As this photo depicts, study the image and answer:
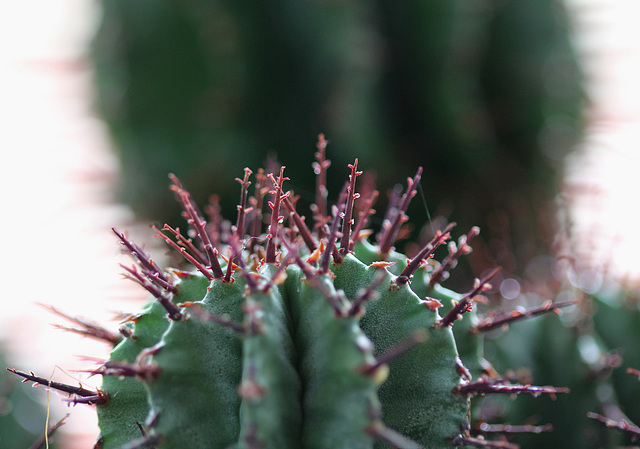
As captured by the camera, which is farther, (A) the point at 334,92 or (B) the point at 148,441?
(A) the point at 334,92

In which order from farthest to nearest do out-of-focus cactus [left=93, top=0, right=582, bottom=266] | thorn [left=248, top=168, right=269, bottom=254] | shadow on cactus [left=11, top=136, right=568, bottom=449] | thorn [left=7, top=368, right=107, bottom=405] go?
out-of-focus cactus [left=93, top=0, right=582, bottom=266], thorn [left=248, top=168, right=269, bottom=254], thorn [left=7, top=368, right=107, bottom=405], shadow on cactus [left=11, top=136, right=568, bottom=449]

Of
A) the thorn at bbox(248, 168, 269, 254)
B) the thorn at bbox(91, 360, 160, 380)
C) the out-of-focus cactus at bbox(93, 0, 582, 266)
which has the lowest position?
the thorn at bbox(91, 360, 160, 380)

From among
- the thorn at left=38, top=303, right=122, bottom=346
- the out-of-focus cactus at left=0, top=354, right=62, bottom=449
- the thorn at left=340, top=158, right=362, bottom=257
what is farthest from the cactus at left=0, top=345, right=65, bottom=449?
the thorn at left=340, top=158, right=362, bottom=257

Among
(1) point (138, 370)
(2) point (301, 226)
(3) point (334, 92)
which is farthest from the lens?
(3) point (334, 92)

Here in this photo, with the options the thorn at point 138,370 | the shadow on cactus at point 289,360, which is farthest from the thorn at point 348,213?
the thorn at point 138,370

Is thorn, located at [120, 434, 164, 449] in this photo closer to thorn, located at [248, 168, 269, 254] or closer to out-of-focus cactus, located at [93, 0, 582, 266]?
thorn, located at [248, 168, 269, 254]

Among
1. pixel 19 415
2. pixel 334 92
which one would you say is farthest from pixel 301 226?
pixel 334 92

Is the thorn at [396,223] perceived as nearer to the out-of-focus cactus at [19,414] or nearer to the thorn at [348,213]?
the thorn at [348,213]

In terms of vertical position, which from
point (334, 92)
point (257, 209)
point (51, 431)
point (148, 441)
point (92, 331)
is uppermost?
point (334, 92)

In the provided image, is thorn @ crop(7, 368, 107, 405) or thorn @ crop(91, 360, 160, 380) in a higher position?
thorn @ crop(7, 368, 107, 405)

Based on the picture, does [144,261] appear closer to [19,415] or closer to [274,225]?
[274,225]
